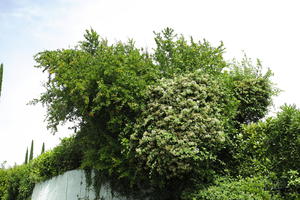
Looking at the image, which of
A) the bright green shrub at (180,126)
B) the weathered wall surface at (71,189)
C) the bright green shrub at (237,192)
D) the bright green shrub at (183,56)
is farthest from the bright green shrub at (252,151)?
the weathered wall surface at (71,189)

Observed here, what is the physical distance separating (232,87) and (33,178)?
10.7m

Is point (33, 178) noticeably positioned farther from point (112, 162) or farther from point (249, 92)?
point (249, 92)

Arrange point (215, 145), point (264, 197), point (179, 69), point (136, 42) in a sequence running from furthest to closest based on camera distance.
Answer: point (136, 42), point (179, 69), point (215, 145), point (264, 197)

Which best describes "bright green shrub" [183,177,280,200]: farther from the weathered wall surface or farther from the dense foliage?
the weathered wall surface

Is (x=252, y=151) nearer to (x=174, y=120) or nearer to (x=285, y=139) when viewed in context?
(x=285, y=139)

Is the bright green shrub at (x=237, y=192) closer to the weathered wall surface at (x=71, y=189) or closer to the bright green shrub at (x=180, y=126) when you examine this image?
the bright green shrub at (x=180, y=126)

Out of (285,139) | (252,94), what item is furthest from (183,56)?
(285,139)

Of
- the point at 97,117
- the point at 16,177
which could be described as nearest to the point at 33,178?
the point at 16,177

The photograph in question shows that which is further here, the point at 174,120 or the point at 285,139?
the point at 174,120

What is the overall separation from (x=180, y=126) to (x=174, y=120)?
0.23 meters

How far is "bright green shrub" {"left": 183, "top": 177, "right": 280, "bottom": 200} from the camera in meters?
6.75

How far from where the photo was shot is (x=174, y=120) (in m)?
8.21

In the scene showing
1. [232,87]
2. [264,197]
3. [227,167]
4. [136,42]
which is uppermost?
[136,42]

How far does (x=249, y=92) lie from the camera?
10.9 meters
